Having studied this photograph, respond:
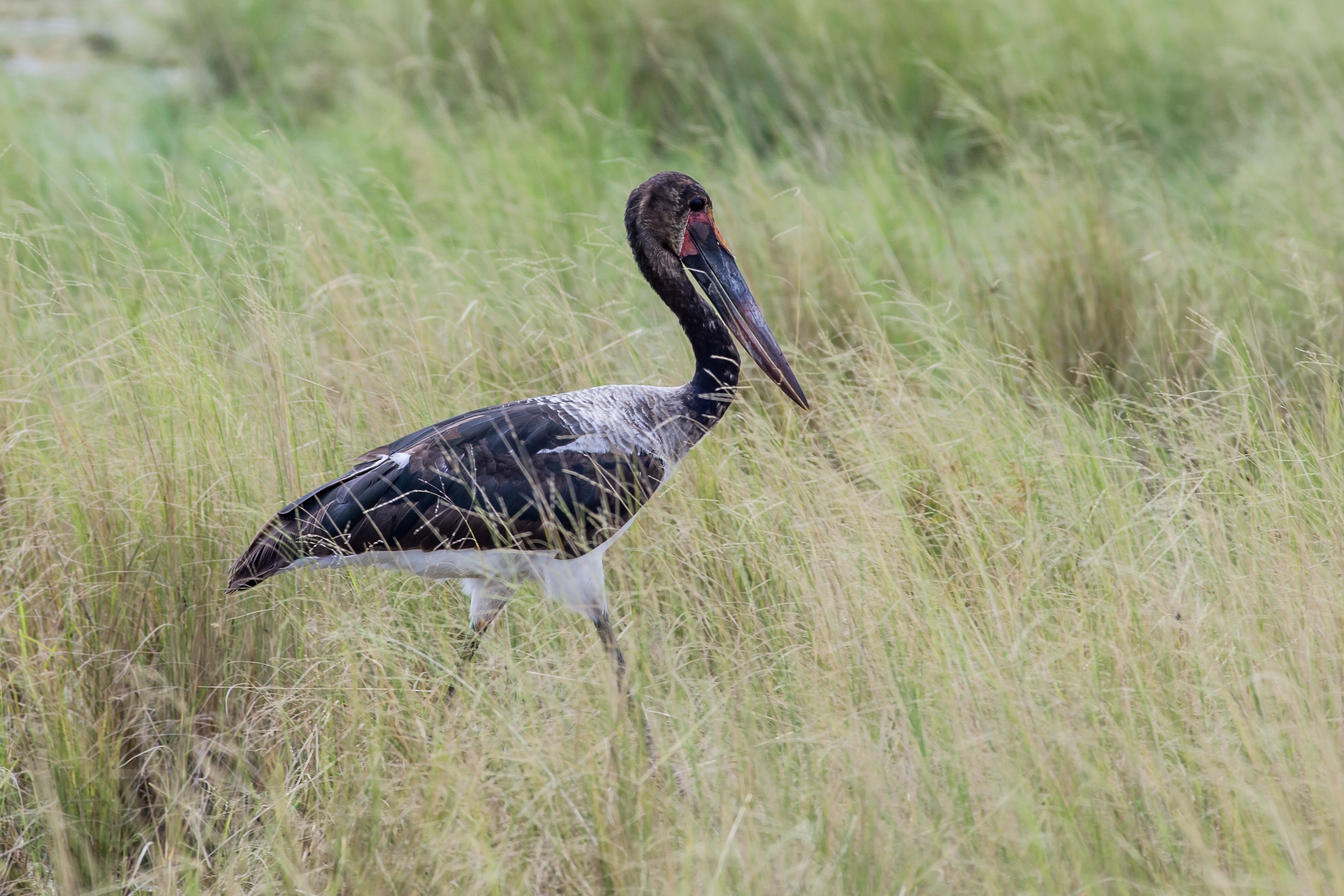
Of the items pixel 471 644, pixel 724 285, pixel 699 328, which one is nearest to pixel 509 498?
pixel 471 644

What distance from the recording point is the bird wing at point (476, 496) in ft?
10.3

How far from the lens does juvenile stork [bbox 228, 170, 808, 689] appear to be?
3174 mm

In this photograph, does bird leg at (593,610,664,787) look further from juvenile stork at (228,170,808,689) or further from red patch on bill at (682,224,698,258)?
red patch on bill at (682,224,698,258)

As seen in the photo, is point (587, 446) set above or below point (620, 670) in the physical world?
above

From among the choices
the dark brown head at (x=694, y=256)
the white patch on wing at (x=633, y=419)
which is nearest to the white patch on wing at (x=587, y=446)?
the white patch on wing at (x=633, y=419)

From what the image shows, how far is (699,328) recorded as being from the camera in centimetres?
381

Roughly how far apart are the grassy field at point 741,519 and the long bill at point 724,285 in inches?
8.9

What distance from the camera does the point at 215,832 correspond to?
296 cm

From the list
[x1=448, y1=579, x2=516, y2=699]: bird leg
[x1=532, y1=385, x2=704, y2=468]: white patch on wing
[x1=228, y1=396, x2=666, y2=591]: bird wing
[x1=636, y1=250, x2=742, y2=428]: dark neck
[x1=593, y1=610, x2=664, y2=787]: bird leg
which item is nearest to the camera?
[x1=593, y1=610, x2=664, y2=787]: bird leg

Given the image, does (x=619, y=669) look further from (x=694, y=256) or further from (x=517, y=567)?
(x=694, y=256)

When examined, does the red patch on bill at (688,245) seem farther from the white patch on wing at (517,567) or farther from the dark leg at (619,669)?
the dark leg at (619,669)

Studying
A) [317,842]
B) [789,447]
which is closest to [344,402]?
[789,447]

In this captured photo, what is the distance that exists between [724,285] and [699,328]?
185 millimetres

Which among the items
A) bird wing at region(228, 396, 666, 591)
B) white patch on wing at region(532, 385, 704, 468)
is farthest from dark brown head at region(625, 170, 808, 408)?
bird wing at region(228, 396, 666, 591)
